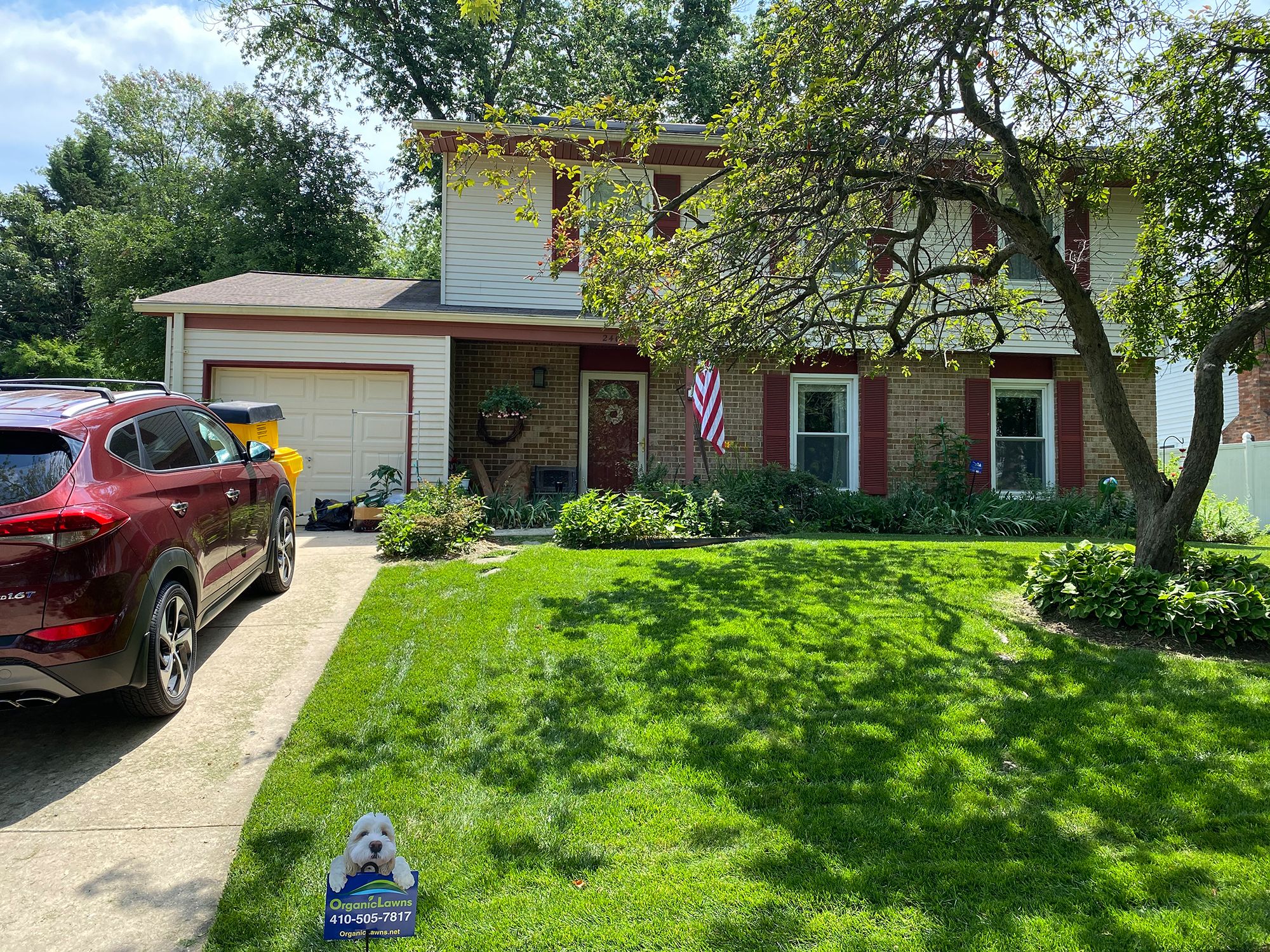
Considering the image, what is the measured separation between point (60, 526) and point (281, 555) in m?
3.19

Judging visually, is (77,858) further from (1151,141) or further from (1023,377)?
(1023,377)

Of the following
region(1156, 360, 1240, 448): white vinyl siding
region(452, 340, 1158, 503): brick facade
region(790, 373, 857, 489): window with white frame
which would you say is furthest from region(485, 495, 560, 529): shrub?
region(1156, 360, 1240, 448): white vinyl siding

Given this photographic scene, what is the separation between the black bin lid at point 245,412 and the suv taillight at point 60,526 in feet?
15.5

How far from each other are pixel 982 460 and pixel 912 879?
12064 mm

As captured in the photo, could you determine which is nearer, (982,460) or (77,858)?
(77,858)

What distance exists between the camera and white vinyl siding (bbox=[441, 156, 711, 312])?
1265 centimetres

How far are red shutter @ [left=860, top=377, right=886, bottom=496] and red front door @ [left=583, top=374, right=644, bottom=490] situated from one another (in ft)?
12.5

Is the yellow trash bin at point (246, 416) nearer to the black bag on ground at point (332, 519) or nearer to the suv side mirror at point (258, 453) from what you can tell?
the black bag on ground at point (332, 519)

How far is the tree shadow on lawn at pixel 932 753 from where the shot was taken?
8.95 feet

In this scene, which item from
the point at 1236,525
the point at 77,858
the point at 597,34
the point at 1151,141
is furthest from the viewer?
the point at 597,34

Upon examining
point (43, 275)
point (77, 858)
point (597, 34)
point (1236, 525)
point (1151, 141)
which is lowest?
point (77, 858)

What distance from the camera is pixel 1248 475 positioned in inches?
534

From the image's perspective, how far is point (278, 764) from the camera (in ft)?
12.3

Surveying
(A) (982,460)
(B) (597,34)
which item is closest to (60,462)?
(A) (982,460)
